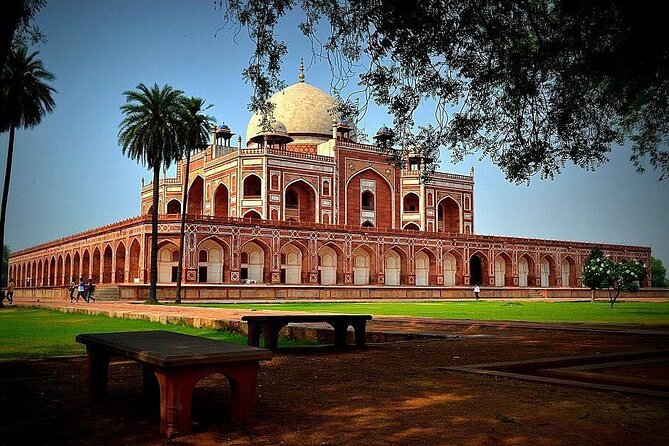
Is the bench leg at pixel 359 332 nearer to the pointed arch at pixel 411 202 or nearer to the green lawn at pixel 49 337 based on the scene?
the green lawn at pixel 49 337

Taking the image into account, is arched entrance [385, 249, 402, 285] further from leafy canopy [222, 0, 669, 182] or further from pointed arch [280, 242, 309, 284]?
leafy canopy [222, 0, 669, 182]

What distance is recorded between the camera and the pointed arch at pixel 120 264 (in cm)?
3884

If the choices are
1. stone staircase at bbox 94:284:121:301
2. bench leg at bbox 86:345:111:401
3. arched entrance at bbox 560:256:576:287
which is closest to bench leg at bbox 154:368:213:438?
bench leg at bbox 86:345:111:401

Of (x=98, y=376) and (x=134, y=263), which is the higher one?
(x=134, y=263)

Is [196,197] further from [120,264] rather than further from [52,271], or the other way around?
[120,264]

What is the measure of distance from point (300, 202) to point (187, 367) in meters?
43.1

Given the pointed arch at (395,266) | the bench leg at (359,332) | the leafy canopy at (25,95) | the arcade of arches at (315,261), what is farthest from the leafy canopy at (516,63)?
the pointed arch at (395,266)

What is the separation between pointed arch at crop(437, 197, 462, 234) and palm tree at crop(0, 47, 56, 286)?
32.8 m

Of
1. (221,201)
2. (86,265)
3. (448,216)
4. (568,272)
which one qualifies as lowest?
(568,272)

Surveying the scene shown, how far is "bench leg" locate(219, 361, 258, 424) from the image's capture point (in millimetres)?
3895

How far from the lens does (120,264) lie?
129ft

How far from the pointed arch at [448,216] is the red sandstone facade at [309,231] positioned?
0.09m

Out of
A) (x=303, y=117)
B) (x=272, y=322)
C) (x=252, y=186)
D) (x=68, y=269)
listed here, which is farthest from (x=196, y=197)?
(x=272, y=322)

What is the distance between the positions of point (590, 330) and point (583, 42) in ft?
16.9
